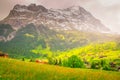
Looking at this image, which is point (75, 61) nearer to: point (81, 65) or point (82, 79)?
point (81, 65)

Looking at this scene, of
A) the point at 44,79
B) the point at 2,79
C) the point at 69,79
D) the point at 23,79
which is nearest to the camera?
the point at 2,79

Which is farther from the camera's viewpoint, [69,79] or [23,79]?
[69,79]

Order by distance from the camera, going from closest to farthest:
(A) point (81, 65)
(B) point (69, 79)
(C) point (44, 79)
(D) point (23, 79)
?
1. (D) point (23, 79)
2. (C) point (44, 79)
3. (B) point (69, 79)
4. (A) point (81, 65)

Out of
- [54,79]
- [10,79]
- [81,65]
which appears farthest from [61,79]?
[81,65]

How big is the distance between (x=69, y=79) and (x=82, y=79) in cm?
292

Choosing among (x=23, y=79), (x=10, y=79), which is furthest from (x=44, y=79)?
(x=10, y=79)

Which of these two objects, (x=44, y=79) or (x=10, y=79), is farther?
(x=44, y=79)

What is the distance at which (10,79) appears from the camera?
25.1 m

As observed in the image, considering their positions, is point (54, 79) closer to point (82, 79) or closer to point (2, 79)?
point (82, 79)

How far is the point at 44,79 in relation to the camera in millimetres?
29641

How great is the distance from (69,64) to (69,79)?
94.0 metres

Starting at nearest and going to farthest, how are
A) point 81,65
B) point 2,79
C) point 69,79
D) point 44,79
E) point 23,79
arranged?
point 2,79
point 23,79
point 44,79
point 69,79
point 81,65

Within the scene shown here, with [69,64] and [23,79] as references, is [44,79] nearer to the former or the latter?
[23,79]

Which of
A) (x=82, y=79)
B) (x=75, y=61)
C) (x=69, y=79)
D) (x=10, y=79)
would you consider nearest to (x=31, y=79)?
(x=10, y=79)
